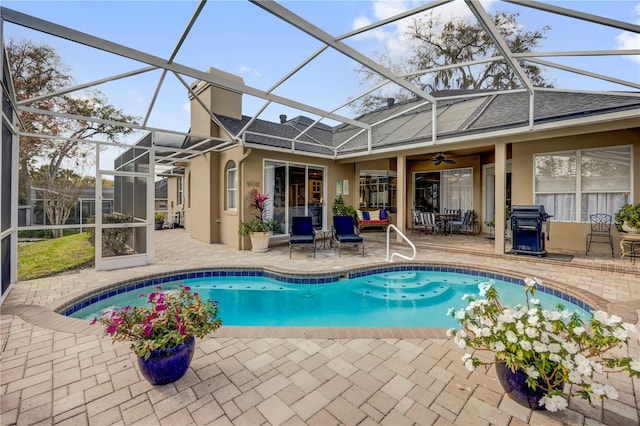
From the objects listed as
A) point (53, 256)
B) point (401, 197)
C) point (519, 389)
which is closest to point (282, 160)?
point (401, 197)

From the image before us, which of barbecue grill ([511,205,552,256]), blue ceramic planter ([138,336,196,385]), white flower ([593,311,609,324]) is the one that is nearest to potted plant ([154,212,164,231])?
blue ceramic planter ([138,336,196,385])

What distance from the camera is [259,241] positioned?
27.1ft

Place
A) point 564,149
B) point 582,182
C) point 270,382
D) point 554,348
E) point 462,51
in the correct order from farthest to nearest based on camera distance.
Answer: point 462,51
point 564,149
point 582,182
point 270,382
point 554,348

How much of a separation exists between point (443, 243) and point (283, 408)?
8.17 meters

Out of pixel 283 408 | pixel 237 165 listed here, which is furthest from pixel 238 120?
pixel 283 408

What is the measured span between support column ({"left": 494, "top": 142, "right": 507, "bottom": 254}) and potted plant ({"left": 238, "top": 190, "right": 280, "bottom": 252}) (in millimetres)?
6168

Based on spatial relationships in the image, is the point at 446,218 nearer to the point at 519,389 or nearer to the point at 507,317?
the point at 519,389

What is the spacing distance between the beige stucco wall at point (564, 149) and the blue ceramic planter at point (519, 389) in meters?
7.58

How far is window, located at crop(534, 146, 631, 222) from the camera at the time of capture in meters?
6.87

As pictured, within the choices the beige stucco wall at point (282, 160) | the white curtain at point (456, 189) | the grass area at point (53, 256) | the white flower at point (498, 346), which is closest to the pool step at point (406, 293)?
the white flower at point (498, 346)

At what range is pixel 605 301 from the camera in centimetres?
415

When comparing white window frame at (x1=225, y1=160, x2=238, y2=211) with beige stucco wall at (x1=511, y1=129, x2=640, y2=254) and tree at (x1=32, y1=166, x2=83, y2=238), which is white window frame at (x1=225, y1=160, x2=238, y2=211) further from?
beige stucco wall at (x1=511, y1=129, x2=640, y2=254)

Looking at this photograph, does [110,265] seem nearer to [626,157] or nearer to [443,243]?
[443,243]

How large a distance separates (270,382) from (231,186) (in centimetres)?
784
